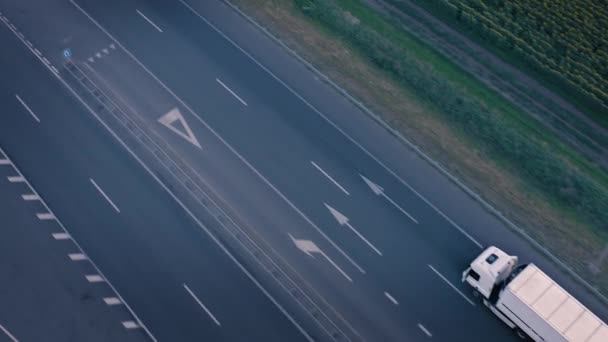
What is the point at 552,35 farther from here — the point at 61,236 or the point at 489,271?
the point at 61,236

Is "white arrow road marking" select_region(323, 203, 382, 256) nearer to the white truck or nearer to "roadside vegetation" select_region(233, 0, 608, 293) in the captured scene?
the white truck

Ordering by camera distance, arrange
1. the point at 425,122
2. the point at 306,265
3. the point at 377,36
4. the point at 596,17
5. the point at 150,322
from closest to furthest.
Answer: the point at 150,322 < the point at 306,265 < the point at 425,122 < the point at 377,36 < the point at 596,17

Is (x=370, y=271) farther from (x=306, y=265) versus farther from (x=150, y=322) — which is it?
(x=150, y=322)

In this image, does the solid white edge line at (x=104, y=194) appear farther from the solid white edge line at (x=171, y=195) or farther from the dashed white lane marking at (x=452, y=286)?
the dashed white lane marking at (x=452, y=286)

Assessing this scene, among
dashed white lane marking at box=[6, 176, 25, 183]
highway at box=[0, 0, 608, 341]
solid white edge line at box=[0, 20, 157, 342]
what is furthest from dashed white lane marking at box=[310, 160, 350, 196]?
dashed white lane marking at box=[6, 176, 25, 183]

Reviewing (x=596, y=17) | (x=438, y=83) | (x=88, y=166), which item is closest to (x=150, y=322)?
(x=88, y=166)

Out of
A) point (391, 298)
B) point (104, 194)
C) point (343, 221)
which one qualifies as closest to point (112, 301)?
point (104, 194)
